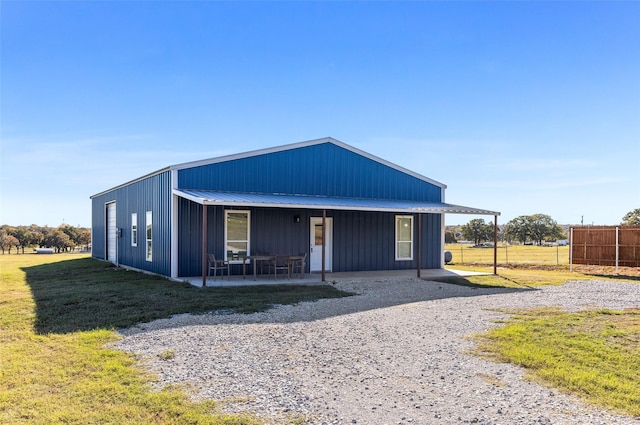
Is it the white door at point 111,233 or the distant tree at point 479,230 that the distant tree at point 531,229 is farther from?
the white door at point 111,233

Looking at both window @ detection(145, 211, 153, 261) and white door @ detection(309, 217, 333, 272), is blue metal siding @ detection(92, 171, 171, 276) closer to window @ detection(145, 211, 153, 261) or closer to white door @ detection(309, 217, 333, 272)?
window @ detection(145, 211, 153, 261)

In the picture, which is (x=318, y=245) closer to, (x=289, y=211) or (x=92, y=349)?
(x=289, y=211)

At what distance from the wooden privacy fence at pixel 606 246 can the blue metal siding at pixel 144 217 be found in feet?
51.4

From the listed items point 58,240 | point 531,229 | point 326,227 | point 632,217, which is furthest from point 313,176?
point 531,229

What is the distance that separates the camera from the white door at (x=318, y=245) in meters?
15.1

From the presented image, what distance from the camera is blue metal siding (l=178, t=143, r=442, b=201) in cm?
1374

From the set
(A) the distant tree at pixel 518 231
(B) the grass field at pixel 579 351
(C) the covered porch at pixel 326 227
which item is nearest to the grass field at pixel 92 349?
(C) the covered porch at pixel 326 227

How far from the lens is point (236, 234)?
13734mm

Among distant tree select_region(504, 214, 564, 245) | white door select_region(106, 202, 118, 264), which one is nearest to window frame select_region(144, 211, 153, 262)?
white door select_region(106, 202, 118, 264)

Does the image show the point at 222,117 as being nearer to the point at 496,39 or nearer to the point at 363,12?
the point at 363,12

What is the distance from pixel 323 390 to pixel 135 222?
1412 centimetres

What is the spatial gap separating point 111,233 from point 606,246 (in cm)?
2097

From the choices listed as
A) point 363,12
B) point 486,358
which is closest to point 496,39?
point 363,12

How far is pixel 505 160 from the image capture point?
26203 mm
